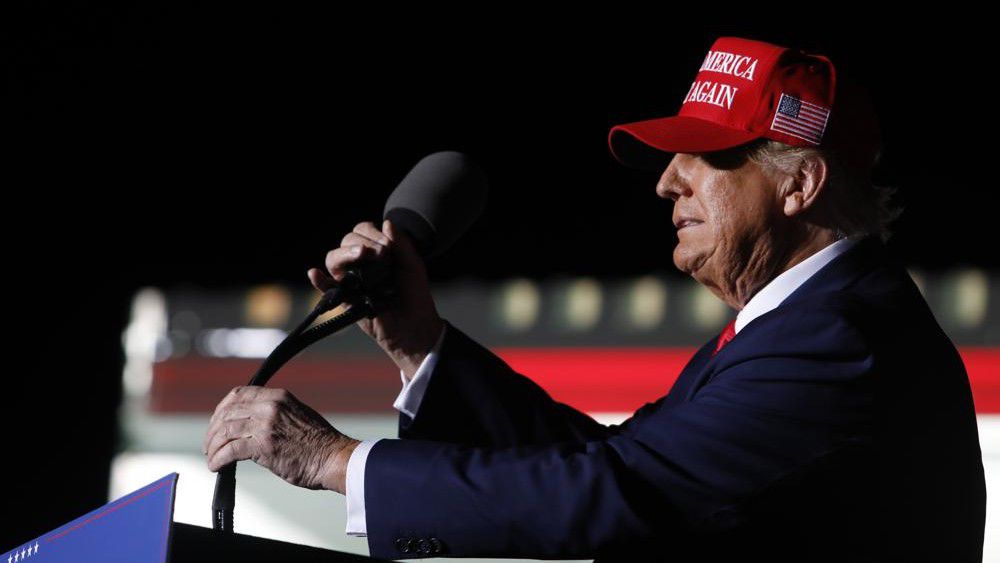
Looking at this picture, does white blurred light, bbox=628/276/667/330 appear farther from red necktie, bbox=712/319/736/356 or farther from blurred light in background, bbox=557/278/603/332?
red necktie, bbox=712/319/736/356

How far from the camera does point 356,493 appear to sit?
1120mm

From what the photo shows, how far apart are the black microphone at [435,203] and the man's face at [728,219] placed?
0.28 meters

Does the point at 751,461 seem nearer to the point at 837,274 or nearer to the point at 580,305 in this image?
the point at 837,274

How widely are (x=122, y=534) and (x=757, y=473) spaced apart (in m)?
0.58

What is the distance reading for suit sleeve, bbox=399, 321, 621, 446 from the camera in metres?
1.59

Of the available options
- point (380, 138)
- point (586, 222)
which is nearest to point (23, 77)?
point (380, 138)

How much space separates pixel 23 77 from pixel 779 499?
2476 mm

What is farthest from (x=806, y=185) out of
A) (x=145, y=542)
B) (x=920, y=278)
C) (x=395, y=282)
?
(x=920, y=278)

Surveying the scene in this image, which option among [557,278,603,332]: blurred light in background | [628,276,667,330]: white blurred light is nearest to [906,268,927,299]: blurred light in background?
[628,276,667,330]: white blurred light

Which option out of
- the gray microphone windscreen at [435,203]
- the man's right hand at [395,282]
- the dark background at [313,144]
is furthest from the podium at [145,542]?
the dark background at [313,144]

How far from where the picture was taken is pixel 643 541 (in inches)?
45.9

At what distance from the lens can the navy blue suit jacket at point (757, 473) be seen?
3.59ft

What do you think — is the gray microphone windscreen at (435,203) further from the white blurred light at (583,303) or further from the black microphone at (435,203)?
the white blurred light at (583,303)

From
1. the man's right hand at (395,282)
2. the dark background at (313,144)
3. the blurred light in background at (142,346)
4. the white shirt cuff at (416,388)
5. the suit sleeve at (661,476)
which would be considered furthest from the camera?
the blurred light in background at (142,346)
